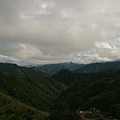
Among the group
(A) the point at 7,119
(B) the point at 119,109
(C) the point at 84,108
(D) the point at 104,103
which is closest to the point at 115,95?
(D) the point at 104,103

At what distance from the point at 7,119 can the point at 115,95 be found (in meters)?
81.2

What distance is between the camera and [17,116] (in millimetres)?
182750

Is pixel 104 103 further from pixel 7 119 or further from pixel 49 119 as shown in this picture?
pixel 7 119

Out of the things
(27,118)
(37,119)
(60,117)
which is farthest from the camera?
(27,118)

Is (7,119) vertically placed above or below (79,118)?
below

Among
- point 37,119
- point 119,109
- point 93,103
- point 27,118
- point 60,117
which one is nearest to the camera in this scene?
point 60,117

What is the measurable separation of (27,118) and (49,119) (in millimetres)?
43236

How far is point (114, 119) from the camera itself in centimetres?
13138

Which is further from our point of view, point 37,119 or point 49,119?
point 37,119

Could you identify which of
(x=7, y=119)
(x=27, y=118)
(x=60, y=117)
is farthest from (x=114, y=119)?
(x=7, y=119)

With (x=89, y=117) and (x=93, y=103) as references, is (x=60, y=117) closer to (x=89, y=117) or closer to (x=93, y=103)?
(x=89, y=117)

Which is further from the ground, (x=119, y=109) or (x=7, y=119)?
(x=119, y=109)

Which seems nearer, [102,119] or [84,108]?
[102,119]

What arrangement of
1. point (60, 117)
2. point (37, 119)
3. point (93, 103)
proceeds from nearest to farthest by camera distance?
point (60, 117) → point (37, 119) → point (93, 103)
